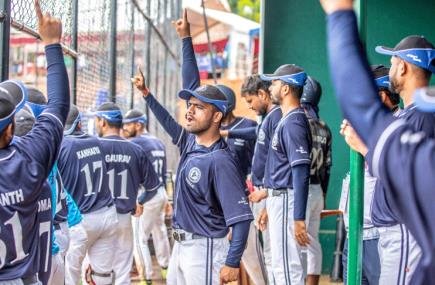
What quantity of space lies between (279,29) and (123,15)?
8.71 feet

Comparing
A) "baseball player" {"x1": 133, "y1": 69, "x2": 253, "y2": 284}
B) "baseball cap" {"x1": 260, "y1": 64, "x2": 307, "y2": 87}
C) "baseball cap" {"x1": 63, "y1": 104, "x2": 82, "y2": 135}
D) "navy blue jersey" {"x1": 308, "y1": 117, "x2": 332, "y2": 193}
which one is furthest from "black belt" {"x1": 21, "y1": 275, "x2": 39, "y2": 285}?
"navy blue jersey" {"x1": 308, "y1": 117, "x2": 332, "y2": 193}

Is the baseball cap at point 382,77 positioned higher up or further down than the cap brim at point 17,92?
higher up

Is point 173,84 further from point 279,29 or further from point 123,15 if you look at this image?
point 279,29

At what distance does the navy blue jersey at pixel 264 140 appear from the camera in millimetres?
7181

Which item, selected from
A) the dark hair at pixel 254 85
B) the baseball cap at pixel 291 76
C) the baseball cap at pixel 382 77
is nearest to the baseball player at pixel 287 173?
the baseball cap at pixel 291 76

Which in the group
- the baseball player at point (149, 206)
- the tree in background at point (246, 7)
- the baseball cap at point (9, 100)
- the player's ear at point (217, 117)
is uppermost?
the tree in background at point (246, 7)

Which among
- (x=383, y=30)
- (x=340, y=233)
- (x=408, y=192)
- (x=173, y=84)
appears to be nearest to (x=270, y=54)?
(x=383, y=30)

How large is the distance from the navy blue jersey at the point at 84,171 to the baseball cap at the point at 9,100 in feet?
10.5

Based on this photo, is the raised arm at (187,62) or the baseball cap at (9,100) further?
the raised arm at (187,62)

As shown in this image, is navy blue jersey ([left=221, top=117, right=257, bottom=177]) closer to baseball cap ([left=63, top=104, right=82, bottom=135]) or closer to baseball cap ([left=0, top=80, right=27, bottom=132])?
baseball cap ([left=63, top=104, right=82, bottom=135])

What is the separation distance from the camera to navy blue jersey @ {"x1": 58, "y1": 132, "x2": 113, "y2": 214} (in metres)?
7.30

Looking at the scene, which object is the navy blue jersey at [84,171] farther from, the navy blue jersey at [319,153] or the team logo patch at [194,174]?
the team logo patch at [194,174]

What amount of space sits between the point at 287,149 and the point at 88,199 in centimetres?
205

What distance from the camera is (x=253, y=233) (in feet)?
25.7
